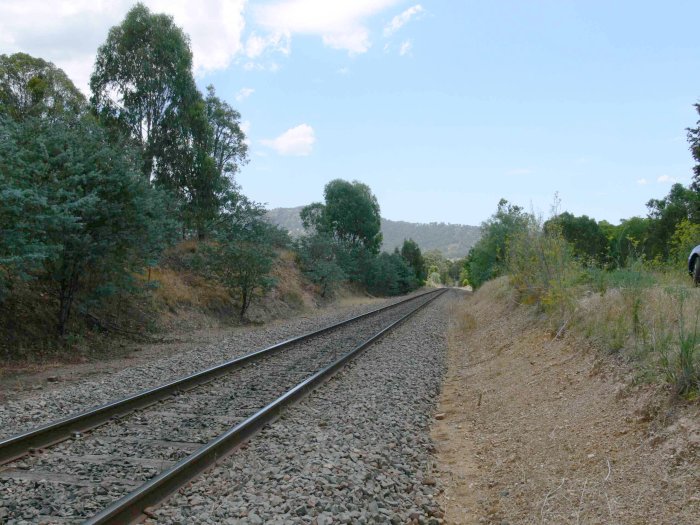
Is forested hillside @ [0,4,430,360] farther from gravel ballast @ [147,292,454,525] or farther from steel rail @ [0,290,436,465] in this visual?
gravel ballast @ [147,292,454,525]

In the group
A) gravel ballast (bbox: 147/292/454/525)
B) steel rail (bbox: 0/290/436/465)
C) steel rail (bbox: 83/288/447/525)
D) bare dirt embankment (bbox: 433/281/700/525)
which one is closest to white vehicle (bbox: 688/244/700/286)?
bare dirt embankment (bbox: 433/281/700/525)

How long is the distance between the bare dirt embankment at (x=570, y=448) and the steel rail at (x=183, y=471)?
2141mm

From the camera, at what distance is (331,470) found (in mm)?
4965

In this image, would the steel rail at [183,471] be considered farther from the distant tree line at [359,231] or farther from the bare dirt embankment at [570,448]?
the distant tree line at [359,231]

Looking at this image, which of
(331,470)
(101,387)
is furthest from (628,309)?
(101,387)

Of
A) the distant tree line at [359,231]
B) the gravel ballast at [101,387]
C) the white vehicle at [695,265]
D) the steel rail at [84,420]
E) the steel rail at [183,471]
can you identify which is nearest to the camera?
the steel rail at [183,471]

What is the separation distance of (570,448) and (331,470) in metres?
2.37

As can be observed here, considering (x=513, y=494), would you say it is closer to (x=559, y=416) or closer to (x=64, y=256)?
(x=559, y=416)

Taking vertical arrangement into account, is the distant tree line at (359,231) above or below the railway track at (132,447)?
above

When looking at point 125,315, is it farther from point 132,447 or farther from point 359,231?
point 359,231

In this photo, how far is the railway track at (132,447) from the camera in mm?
4051

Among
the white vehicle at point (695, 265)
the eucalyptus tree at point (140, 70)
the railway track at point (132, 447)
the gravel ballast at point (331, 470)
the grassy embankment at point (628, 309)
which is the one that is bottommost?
the gravel ballast at point (331, 470)

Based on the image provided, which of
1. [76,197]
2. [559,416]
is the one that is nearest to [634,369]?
[559,416]

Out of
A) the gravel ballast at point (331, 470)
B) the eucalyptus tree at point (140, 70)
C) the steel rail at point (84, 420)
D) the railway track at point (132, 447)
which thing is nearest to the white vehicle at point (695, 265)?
the gravel ballast at point (331, 470)
